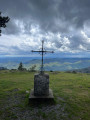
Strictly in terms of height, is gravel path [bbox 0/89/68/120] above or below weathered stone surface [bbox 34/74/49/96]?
below

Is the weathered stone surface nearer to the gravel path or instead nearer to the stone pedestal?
the stone pedestal

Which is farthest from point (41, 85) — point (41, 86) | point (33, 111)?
point (33, 111)

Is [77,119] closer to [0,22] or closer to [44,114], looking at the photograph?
[44,114]

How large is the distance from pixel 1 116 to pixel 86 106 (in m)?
6.06

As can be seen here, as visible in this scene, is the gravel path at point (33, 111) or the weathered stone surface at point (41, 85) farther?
the weathered stone surface at point (41, 85)

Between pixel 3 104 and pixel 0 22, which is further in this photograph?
pixel 0 22

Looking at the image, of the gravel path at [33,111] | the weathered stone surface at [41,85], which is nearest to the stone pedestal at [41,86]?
the weathered stone surface at [41,85]

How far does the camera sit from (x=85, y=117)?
620cm

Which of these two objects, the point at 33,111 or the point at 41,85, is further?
the point at 41,85

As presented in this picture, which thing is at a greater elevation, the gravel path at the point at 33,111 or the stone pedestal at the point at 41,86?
the stone pedestal at the point at 41,86

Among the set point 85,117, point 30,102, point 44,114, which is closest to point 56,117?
point 44,114

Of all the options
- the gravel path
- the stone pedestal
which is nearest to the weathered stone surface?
the stone pedestal

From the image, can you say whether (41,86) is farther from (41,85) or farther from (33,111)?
(33,111)

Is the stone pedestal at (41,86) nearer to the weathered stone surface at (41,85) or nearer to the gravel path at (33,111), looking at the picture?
the weathered stone surface at (41,85)
